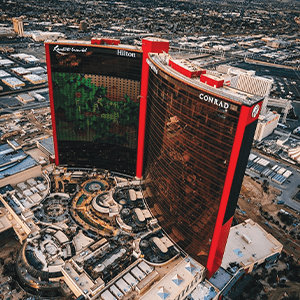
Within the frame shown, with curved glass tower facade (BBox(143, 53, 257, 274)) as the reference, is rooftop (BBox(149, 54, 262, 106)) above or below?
above

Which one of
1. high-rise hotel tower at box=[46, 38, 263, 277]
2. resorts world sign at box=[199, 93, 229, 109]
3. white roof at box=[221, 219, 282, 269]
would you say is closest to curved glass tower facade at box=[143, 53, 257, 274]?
resorts world sign at box=[199, 93, 229, 109]

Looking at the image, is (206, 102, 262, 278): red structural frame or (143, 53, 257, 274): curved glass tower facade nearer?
(206, 102, 262, 278): red structural frame

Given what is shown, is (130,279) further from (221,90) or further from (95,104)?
(95,104)

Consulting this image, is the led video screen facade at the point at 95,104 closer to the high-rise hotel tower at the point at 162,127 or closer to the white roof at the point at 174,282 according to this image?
the high-rise hotel tower at the point at 162,127

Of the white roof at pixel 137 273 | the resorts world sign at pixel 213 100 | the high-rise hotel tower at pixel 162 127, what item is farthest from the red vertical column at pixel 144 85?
the white roof at pixel 137 273

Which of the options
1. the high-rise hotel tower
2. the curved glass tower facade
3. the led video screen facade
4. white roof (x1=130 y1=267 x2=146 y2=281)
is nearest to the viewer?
the curved glass tower facade

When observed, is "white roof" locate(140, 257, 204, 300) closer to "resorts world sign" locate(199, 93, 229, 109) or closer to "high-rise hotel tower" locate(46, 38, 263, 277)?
"high-rise hotel tower" locate(46, 38, 263, 277)

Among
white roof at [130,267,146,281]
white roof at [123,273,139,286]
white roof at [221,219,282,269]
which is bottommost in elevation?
white roof at [221,219,282,269]

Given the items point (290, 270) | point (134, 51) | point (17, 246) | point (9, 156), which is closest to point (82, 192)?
point (17, 246)
